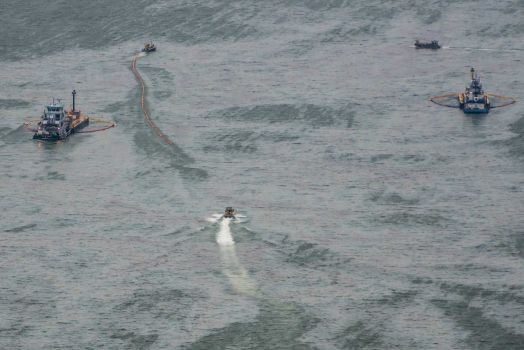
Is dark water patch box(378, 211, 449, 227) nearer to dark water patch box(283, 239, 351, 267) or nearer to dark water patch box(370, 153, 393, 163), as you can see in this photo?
dark water patch box(283, 239, 351, 267)

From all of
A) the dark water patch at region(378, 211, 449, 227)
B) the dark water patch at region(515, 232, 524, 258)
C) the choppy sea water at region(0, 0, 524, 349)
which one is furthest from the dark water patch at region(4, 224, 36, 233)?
the dark water patch at region(515, 232, 524, 258)

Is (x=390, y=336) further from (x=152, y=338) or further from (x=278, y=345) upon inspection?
(x=152, y=338)

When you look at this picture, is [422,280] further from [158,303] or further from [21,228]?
[21,228]

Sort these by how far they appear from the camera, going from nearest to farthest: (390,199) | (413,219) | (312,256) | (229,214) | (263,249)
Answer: (312,256) → (263,249) → (229,214) → (413,219) → (390,199)

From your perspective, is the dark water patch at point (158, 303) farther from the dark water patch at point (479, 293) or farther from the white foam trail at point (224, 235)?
the dark water patch at point (479, 293)

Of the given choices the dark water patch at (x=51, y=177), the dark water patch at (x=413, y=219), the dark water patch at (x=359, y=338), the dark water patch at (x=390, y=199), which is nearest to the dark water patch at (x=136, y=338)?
the dark water patch at (x=359, y=338)

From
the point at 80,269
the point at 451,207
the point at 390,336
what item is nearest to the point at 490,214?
the point at 451,207

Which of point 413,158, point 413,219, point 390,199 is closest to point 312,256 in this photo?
point 413,219
